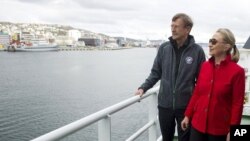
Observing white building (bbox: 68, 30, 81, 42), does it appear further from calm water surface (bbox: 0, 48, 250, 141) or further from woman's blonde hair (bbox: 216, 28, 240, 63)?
woman's blonde hair (bbox: 216, 28, 240, 63)

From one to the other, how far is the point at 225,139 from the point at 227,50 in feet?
2.07

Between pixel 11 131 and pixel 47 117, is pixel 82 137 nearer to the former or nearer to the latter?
pixel 11 131

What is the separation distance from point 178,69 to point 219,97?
656mm

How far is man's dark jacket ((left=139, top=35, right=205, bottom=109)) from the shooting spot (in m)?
2.99

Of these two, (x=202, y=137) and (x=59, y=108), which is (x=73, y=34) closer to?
(x=59, y=108)

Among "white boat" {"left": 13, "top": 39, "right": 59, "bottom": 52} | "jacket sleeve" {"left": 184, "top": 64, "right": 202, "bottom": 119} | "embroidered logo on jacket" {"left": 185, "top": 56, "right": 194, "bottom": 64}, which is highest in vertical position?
"embroidered logo on jacket" {"left": 185, "top": 56, "right": 194, "bottom": 64}

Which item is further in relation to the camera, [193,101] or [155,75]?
[155,75]

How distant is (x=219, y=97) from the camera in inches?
95.4

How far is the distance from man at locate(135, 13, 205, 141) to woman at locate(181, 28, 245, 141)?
0.40 meters

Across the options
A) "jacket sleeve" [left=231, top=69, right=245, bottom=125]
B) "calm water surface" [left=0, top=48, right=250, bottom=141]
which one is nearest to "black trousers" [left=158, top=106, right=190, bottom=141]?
"jacket sleeve" [left=231, top=69, right=245, bottom=125]

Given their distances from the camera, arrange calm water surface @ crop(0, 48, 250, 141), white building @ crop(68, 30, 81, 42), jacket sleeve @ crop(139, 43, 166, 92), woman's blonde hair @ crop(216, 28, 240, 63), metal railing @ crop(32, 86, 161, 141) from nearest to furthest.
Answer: metal railing @ crop(32, 86, 161, 141) → woman's blonde hair @ crop(216, 28, 240, 63) → jacket sleeve @ crop(139, 43, 166, 92) → calm water surface @ crop(0, 48, 250, 141) → white building @ crop(68, 30, 81, 42)

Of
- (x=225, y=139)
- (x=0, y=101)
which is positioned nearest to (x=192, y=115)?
(x=225, y=139)

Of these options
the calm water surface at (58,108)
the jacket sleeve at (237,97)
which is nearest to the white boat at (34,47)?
the calm water surface at (58,108)

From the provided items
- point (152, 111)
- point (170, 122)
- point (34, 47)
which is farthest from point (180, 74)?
point (34, 47)
